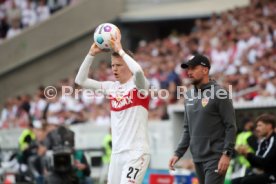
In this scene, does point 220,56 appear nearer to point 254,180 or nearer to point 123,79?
point 254,180

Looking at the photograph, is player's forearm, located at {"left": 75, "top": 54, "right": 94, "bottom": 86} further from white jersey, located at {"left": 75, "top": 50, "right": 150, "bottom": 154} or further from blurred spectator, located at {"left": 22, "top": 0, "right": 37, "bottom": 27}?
blurred spectator, located at {"left": 22, "top": 0, "right": 37, "bottom": 27}

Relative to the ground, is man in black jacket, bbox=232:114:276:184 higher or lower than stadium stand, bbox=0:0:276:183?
lower

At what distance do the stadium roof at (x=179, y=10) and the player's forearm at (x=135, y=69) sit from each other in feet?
57.2

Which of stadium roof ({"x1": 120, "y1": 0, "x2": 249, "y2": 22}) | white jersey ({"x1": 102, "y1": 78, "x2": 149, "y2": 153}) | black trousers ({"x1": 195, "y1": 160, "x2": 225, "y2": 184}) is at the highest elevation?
stadium roof ({"x1": 120, "y1": 0, "x2": 249, "y2": 22})

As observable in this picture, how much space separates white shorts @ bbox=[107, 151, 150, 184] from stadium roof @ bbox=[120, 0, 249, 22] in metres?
17.3

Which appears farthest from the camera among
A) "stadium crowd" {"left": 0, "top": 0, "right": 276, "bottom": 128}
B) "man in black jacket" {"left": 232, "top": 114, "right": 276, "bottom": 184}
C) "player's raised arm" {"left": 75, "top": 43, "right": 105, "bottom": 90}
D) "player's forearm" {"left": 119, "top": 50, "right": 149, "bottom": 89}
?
"stadium crowd" {"left": 0, "top": 0, "right": 276, "bottom": 128}

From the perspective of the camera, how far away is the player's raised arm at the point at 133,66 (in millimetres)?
9188

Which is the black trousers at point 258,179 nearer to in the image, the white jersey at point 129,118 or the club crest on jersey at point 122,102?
the white jersey at point 129,118

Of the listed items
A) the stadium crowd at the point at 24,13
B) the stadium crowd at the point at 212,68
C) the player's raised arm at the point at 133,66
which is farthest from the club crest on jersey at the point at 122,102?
the stadium crowd at the point at 24,13

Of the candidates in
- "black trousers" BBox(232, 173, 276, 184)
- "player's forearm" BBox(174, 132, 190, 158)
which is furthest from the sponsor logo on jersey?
"black trousers" BBox(232, 173, 276, 184)

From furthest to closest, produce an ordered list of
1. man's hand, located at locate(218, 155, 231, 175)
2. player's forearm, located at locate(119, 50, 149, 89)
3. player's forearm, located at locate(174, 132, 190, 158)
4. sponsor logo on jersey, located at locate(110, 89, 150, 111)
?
1. player's forearm, located at locate(174, 132, 190, 158)
2. sponsor logo on jersey, located at locate(110, 89, 150, 111)
3. man's hand, located at locate(218, 155, 231, 175)
4. player's forearm, located at locate(119, 50, 149, 89)

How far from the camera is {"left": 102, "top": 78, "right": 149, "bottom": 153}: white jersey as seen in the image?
31.5 ft

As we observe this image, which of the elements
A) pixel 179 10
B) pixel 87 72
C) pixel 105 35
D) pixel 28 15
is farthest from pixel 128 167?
pixel 28 15

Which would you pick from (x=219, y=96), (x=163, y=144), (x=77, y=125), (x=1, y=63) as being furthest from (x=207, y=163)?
(x=1, y=63)
